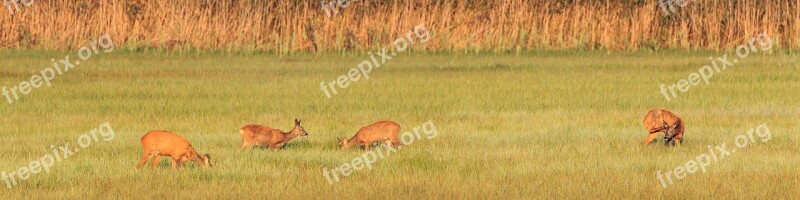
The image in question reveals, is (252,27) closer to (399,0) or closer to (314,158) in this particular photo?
(399,0)

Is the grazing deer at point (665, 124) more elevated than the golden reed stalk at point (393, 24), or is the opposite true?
the grazing deer at point (665, 124)

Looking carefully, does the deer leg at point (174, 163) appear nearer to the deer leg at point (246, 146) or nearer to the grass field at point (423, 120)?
the grass field at point (423, 120)

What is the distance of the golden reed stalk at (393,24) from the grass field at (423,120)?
1.15 metres

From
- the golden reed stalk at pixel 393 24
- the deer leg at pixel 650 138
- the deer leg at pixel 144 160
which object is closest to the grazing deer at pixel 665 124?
the deer leg at pixel 650 138

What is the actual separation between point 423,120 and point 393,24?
41.0 feet

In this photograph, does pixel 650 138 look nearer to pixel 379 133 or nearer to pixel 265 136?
pixel 379 133

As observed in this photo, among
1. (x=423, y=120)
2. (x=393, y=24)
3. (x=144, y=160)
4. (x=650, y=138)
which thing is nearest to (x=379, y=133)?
(x=144, y=160)

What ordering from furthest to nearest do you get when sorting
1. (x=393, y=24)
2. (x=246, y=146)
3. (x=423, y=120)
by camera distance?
1. (x=393, y=24)
2. (x=423, y=120)
3. (x=246, y=146)

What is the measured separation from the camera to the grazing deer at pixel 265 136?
10.7 metres

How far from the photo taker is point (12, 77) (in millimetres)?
20391

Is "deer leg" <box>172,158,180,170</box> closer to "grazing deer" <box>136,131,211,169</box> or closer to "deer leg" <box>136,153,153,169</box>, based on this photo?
"grazing deer" <box>136,131,211,169</box>

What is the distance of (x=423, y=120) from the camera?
45.8ft

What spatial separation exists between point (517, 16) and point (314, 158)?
1665 cm

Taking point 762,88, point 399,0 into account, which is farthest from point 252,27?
point 762,88
